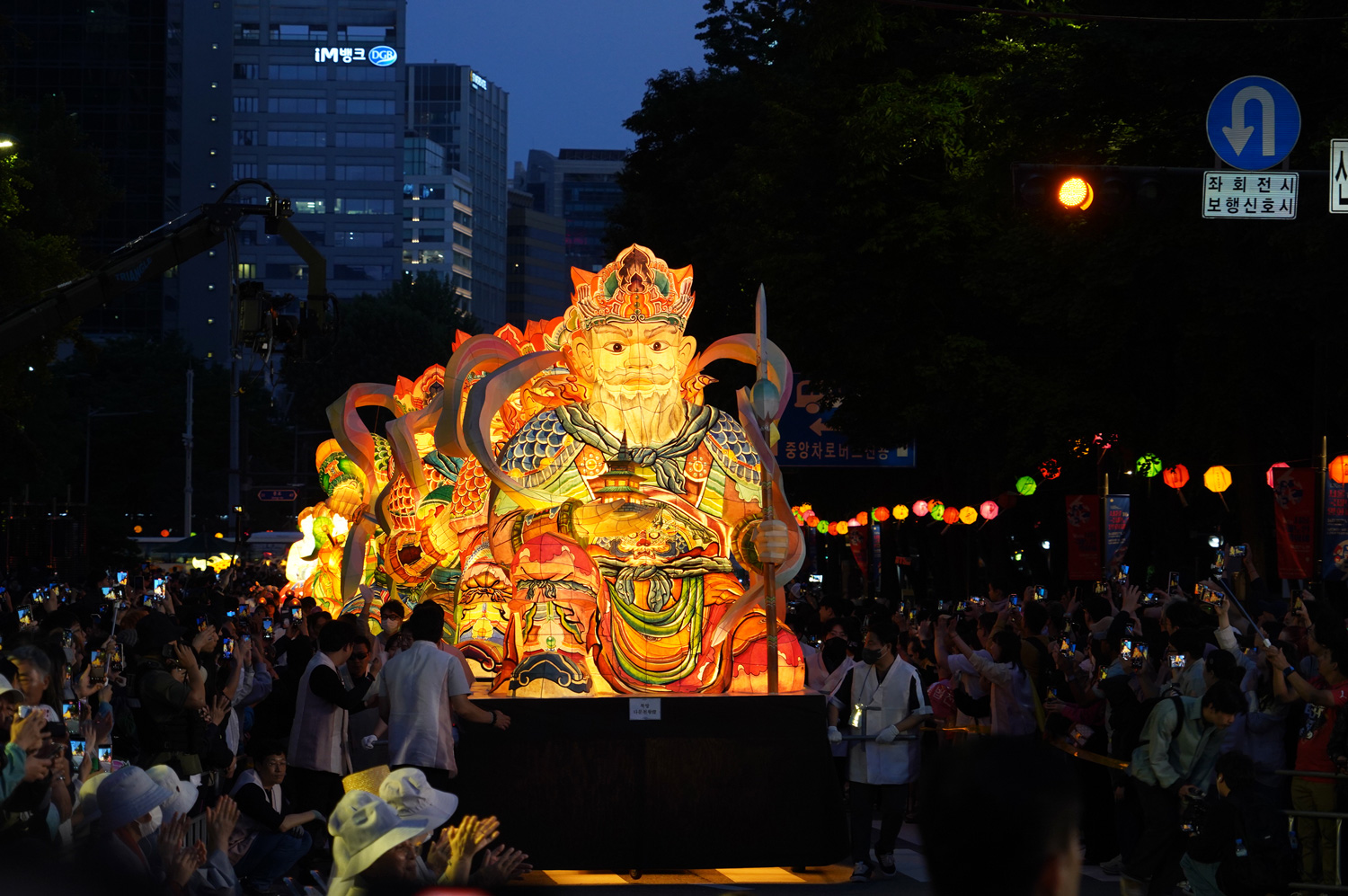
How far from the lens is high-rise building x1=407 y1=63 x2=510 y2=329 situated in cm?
16738

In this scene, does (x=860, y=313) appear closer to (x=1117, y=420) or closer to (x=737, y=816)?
(x=1117, y=420)

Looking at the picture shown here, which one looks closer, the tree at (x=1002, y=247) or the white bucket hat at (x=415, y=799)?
the white bucket hat at (x=415, y=799)

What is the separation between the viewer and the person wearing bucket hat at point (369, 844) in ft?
17.4

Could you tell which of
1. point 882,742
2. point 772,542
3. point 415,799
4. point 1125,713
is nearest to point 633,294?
point 772,542

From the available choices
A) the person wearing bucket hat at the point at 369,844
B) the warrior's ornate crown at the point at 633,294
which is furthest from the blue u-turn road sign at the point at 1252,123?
the person wearing bucket hat at the point at 369,844

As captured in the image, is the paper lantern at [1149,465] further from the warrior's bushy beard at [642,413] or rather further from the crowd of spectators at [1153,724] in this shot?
the warrior's bushy beard at [642,413]

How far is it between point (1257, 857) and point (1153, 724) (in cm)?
135

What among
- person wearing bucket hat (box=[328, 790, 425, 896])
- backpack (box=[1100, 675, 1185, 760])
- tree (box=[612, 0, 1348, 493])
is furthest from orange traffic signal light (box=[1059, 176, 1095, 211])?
person wearing bucket hat (box=[328, 790, 425, 896])

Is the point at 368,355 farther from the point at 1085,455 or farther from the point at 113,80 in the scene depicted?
the point at 1085,455

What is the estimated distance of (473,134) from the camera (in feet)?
568

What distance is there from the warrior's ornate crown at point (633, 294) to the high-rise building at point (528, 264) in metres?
156

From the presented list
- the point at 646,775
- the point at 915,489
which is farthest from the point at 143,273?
the point at 915,489

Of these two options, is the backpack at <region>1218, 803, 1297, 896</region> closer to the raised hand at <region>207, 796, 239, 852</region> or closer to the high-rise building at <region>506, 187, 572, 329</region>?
the raised hand at <region>207, 796, 239, 852</region>

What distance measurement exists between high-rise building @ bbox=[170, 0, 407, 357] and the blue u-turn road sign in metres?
123
